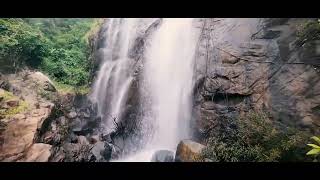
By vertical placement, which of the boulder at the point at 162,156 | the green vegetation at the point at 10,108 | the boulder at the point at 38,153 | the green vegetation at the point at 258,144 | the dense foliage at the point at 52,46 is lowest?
the boulder at the point at 162,156

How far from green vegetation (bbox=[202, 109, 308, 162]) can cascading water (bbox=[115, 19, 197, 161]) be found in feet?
6.45

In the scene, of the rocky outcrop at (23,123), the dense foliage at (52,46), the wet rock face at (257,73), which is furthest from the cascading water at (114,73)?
the wet rock face at (257,73)

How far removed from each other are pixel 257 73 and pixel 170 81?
2.79m

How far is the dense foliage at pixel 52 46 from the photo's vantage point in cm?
976

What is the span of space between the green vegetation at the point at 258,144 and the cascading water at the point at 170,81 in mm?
1966

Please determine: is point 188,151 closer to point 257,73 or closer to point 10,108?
point 257,73

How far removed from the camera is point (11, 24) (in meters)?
9.90

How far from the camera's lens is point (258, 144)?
268 inches

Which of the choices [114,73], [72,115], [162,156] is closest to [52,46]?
[114,73]

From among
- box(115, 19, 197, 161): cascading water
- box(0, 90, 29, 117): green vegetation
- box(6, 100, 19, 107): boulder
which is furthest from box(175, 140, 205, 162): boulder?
box(6, 100, 19, 107): boulder

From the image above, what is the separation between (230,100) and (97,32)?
267 inches

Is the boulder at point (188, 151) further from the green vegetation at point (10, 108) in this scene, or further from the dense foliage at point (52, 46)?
the dense foliage at point (52, 46)

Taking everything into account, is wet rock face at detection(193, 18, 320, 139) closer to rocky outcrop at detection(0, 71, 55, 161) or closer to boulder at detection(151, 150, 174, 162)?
boulder at detection(151, 150, 174, 162)
